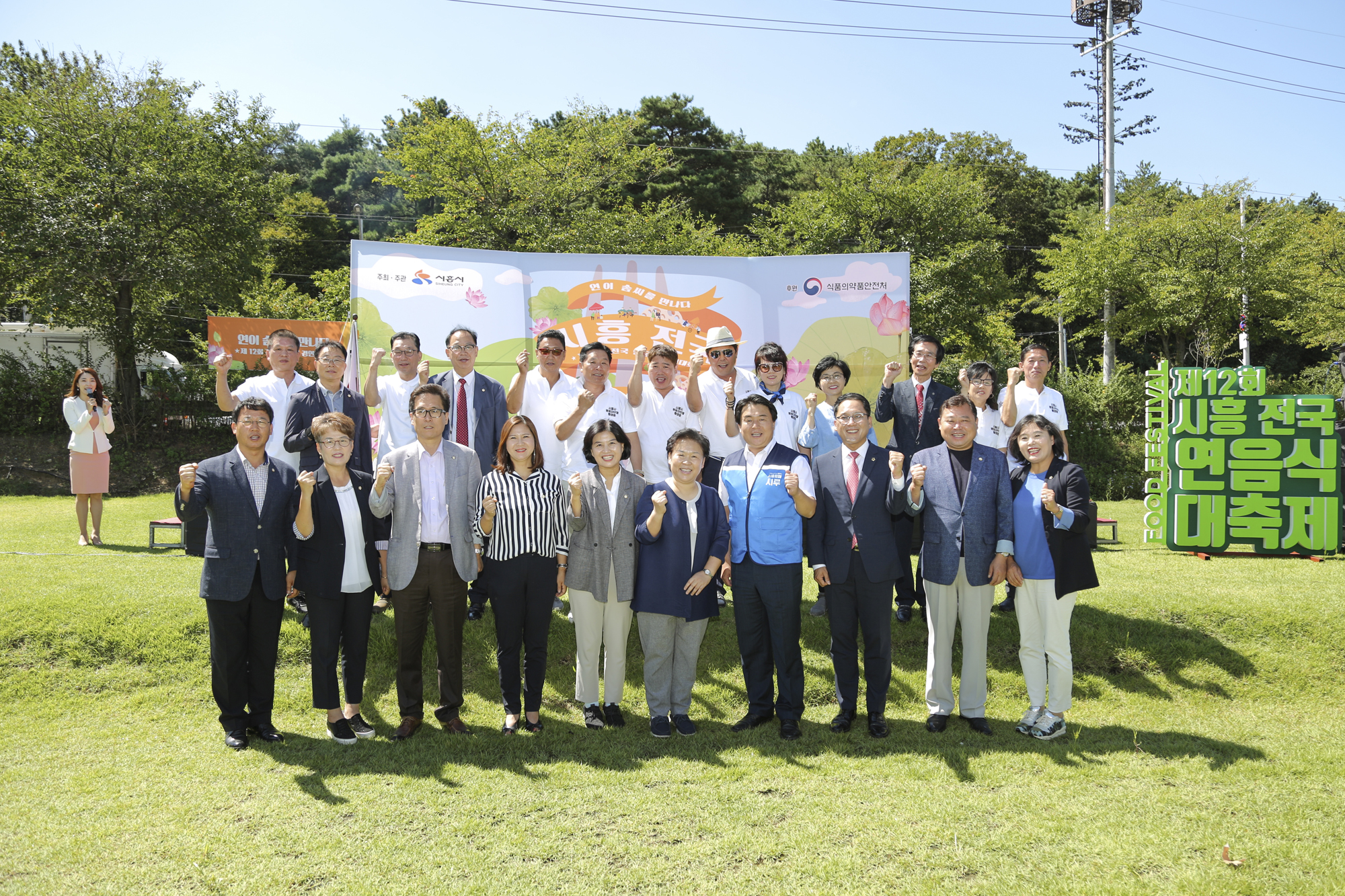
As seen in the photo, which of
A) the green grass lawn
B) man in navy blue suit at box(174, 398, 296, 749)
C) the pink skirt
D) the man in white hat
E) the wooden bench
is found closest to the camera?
the green grass lawn

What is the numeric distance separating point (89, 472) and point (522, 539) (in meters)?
6.97

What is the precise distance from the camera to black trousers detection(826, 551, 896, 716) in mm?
4758

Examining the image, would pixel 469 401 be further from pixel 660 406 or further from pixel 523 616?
pixel 523 616

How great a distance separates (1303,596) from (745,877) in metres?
5.89

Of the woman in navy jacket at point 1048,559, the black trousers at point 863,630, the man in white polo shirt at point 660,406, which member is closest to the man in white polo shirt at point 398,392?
the man in white polo shirt at point 660,406

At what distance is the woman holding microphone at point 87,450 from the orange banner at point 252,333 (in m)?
8.02

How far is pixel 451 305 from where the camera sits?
722 cm

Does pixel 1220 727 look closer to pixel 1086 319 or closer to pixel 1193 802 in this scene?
pixel 1193 802

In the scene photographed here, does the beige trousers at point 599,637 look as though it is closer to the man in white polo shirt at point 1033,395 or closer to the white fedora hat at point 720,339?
the white fedora hat at point 720,339

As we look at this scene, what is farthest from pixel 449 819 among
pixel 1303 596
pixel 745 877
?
pixel 1303 596

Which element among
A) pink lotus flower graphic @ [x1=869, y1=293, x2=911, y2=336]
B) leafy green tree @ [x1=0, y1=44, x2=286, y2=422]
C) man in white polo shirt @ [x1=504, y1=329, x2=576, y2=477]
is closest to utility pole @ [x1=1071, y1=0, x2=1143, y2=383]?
pink lotus flower graphic @ [x1=869, y1=293, x2=911, y2=336]

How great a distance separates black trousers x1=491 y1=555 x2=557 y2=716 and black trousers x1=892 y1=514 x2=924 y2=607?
209cm

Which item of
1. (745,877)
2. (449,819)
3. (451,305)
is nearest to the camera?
(745,877)

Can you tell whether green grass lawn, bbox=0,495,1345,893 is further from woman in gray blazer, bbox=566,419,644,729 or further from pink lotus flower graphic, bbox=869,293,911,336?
pink lotus flower graphic, bbox=869,293,911,336
